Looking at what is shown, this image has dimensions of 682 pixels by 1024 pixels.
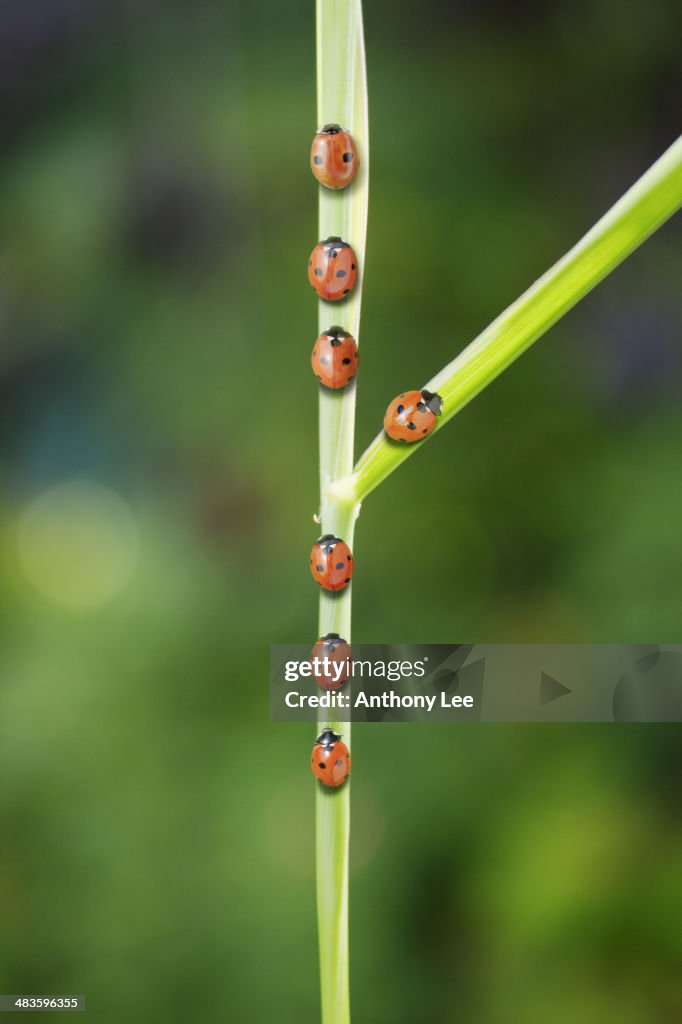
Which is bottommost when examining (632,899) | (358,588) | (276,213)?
(632,899)

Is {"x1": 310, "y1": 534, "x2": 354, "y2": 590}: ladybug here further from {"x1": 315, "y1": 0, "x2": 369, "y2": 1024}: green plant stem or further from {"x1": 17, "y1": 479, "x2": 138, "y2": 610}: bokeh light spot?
{"x1": 17, "y1": 479, "x2": 138, "y2": 610}: bokeh light spot

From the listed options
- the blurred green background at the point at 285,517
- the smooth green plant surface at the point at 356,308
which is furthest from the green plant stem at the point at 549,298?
the blurred green background at the point at 285,517

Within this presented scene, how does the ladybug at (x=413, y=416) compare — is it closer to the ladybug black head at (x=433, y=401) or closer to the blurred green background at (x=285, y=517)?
the ladybug black head at (x=433, y=401)

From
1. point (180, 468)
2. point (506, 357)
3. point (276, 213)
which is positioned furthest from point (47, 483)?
point (506, 357)

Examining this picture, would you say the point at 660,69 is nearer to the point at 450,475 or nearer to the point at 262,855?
the point at 450,475


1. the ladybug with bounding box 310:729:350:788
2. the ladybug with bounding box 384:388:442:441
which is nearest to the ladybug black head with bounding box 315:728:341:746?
the ladybug with bounding box 310:729:350:788

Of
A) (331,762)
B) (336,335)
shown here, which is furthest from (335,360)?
(331,762)

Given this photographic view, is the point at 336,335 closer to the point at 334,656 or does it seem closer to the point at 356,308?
the point at 356,308
